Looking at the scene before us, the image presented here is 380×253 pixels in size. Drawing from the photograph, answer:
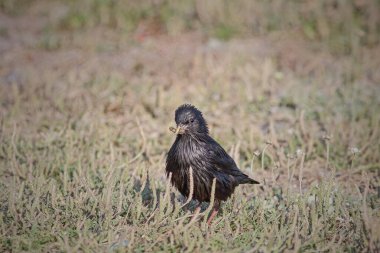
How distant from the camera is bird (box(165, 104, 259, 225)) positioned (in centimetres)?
491

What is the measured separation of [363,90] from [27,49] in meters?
5.06

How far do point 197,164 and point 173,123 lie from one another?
7.44 feet

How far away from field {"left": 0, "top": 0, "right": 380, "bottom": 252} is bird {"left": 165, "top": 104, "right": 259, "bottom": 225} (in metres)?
0.17

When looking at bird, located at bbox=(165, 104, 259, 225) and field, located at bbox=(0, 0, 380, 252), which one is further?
bird, located at bbox=(165, 104, 259, 225)

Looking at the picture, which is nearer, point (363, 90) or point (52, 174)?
point (52, 174)

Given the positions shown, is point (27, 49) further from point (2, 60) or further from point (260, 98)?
point (260, 98)

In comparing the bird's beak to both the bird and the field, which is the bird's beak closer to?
the bird

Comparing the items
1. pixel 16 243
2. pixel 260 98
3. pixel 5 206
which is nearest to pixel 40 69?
pixel 260 98

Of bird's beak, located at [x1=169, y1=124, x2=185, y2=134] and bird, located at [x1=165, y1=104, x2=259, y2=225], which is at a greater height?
bird's beak, located at [x1=169, y1=124, x2=185, y2=134]

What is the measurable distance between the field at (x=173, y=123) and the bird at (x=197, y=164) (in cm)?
17

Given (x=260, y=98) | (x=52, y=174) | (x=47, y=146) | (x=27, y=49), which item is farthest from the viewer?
(x=27, y=49)

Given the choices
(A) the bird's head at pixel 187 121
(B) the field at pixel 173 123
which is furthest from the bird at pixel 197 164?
(B) the field at pixel 173 123

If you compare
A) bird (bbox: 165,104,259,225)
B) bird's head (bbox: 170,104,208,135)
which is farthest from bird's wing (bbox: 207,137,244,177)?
bird's head (bbox: 170,104,208,135)

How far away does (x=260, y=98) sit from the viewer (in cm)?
802
